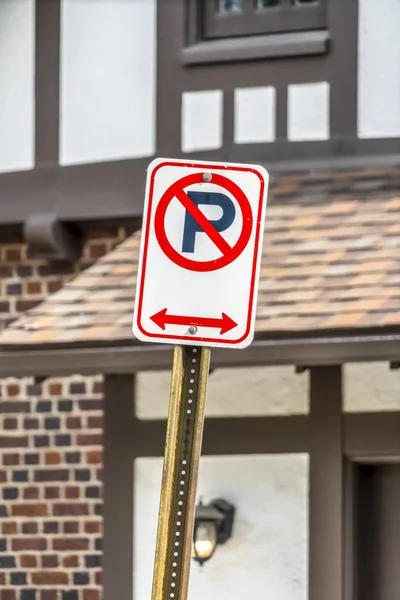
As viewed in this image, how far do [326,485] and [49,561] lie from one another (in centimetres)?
154

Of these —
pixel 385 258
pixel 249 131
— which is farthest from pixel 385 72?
pixel 385 258

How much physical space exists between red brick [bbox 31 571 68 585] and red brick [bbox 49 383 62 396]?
85cm

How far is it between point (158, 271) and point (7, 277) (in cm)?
416

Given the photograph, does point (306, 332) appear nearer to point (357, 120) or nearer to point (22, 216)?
point (357, 120)

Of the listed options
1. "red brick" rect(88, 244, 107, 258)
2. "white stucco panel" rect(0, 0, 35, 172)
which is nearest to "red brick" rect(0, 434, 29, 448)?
"red brick" rect(88, 244, 107, 258)

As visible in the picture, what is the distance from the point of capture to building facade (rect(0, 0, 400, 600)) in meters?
6.32

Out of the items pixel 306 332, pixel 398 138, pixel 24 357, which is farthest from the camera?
pixel 398 138

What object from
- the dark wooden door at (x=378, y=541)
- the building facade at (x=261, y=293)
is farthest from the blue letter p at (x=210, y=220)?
the dark wooden door at (x=378, y=541)

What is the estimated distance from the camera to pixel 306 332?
232 inches

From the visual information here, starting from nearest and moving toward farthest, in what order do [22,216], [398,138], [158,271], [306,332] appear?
1. [158,271]
2. [306,332]
3. [398,138]
4. [22,216]

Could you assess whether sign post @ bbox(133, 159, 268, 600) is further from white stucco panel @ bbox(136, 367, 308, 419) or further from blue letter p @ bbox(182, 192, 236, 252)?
white stucco panel @ bbox(136, 367, 308, 419)

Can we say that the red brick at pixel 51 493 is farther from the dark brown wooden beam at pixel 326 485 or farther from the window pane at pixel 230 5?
the window pane at pixel 230 5

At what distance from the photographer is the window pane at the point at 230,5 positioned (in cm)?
736

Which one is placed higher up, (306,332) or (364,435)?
(306,332)
